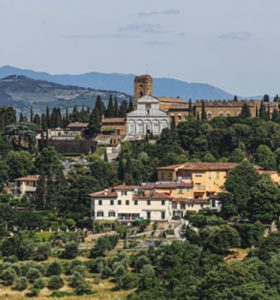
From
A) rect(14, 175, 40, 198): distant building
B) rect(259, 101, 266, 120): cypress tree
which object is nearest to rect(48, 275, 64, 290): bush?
rect(14, 175, 40, 198): distant building

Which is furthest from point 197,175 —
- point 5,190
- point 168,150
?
point 5,190

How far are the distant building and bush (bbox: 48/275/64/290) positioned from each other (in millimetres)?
16048

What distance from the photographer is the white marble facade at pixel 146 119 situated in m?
75.8

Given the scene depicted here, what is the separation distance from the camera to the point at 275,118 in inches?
2815

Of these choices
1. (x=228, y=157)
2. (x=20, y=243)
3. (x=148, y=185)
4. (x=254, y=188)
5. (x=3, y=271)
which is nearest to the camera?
(x=3, y=271)

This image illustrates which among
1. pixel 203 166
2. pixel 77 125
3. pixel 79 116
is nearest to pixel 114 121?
pixel 77 125

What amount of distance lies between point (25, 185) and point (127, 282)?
18270mm

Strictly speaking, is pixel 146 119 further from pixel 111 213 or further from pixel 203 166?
pixel 111 213

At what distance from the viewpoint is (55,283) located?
144 feet

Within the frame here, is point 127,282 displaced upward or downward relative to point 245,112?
downward

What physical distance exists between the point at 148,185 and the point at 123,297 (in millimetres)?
16538

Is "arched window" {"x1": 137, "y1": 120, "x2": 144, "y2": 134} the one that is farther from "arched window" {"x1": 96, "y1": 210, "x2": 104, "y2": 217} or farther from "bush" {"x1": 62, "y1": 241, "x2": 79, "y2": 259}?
"bush" {"x1": 62, "y1": 241, "x2": 79, "y2": 259}

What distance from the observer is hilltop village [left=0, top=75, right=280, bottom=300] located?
43.4 metres

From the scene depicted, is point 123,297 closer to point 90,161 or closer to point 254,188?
point 254,188
